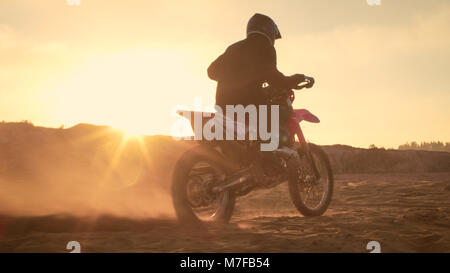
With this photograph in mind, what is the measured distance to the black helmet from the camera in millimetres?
5211

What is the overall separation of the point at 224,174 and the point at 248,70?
1346 mm

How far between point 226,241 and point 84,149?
12083 mm

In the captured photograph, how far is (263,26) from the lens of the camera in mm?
5238

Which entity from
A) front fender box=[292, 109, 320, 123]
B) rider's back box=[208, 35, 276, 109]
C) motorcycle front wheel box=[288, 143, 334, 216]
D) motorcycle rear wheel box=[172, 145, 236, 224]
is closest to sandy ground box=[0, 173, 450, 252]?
motorcycle rear wheel box=[172, 145, 236, 224]

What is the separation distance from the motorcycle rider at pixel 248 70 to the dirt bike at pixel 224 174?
15.8 inches

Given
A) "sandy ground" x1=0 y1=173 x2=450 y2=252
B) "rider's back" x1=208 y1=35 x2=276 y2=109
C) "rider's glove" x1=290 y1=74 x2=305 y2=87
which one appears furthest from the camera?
"rider's glove" x1=290 y1=74 x2=305 y2=87

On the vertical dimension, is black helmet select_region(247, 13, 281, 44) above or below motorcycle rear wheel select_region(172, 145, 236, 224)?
above

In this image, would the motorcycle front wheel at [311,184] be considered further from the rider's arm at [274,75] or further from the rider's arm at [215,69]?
the rider's arm at [215,69]

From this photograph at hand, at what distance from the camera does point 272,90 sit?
17.6 feet

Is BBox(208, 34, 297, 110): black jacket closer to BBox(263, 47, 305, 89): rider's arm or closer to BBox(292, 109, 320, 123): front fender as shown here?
BBox(263, 47, 305, 89): rider's arm

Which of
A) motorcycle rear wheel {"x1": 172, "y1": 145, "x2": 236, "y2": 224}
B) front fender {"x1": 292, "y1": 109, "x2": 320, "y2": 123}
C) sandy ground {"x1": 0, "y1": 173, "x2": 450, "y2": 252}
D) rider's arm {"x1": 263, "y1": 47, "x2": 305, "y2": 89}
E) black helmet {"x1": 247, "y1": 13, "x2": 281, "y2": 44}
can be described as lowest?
sandy ground {"x1": 0, "y1": 173, "x2": 450, "y2": 252}

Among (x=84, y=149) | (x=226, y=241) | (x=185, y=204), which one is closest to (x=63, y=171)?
(x=84, y=149)

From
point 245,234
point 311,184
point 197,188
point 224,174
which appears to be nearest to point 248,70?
point 224,174

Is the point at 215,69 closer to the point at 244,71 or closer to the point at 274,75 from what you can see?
the point at 244,71
